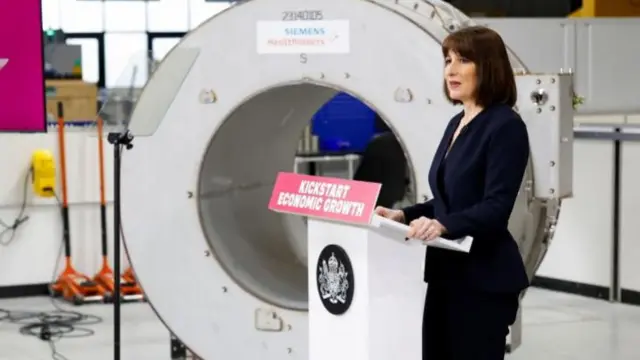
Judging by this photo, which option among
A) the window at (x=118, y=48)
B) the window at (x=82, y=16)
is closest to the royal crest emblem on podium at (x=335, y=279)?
the window at (x=118, y=48)

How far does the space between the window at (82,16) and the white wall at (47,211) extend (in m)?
6.66

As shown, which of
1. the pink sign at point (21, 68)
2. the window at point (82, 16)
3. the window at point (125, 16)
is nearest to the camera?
the pink sign at point (21, 68)

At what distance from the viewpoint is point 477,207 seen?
8.83ft

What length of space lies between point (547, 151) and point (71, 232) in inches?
155

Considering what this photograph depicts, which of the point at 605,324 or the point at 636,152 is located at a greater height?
the point at 636,152

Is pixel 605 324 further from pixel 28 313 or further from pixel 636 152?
pixel 28 313

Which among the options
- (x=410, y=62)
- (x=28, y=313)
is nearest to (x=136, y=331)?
(x=28, y=313)

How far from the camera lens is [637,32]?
26.5 feet

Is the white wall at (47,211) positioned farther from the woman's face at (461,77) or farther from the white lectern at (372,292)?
the woman's face at (461,77)

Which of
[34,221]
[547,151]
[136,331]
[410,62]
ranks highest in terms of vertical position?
[410,62]

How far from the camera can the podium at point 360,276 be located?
287 centimetres

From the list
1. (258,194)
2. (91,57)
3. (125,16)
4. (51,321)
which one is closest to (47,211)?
(51,321)

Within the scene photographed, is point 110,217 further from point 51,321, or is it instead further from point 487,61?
point 487,61

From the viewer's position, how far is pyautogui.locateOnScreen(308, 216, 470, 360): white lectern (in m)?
2.89
